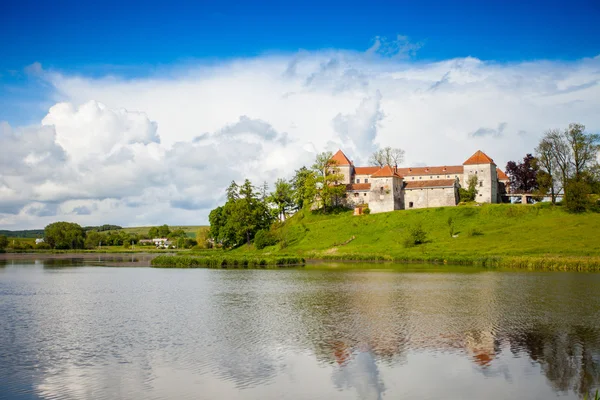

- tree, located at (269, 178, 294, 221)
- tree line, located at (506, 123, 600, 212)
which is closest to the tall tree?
tree line, located at (506, 123, 600, 212)

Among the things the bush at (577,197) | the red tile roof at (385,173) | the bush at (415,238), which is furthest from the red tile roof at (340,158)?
the bush at (577,197)

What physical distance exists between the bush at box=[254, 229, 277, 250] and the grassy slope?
7.46 ft

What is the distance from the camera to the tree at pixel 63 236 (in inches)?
5935

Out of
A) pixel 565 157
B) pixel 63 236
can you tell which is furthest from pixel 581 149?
pixel 63 236

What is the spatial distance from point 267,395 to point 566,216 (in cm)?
7531

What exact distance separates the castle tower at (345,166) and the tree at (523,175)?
30909mm

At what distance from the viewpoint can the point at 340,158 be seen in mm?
117938

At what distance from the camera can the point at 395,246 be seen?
76.9 m

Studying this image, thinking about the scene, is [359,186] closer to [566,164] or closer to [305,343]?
[566,164]

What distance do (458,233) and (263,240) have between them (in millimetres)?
30976

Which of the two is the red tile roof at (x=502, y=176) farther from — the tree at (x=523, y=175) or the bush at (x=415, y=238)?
the bush at (x=415, y=238)

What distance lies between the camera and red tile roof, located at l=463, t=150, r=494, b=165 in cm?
10212

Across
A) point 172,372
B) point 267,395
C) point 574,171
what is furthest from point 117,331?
point 574,171

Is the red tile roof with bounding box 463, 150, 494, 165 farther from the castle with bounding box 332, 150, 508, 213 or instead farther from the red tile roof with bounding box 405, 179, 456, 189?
the red tile roof with bounding box 405, 179, 456, 189
